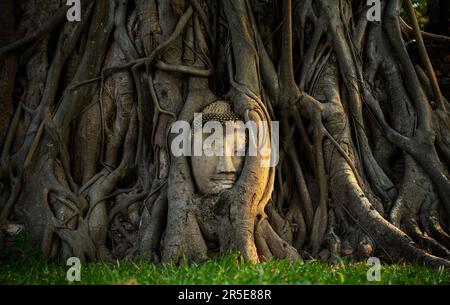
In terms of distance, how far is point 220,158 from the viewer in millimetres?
4477

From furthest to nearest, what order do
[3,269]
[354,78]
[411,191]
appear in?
1. [354,78]
2. [411,191]
3. [3,269]

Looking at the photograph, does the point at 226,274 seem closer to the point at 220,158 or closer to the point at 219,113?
the point at 220,158

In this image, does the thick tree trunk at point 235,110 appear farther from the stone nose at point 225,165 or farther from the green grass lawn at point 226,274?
the green grass lawn at point 226,274

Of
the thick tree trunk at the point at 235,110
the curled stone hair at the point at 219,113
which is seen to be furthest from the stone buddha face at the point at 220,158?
the thick tree trunk at the point at 235,110

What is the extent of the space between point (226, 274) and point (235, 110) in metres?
1.90

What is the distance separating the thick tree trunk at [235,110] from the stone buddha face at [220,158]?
0.36 feet

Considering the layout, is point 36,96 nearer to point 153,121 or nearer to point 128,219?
point 153,121

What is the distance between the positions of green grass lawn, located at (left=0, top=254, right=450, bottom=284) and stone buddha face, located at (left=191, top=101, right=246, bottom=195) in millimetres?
709

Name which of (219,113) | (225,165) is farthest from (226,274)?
(219,113)

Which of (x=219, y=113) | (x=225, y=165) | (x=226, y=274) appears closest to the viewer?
(x=226, y=274)

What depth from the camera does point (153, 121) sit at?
16.6 feet

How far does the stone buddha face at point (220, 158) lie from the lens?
14.7 feet
